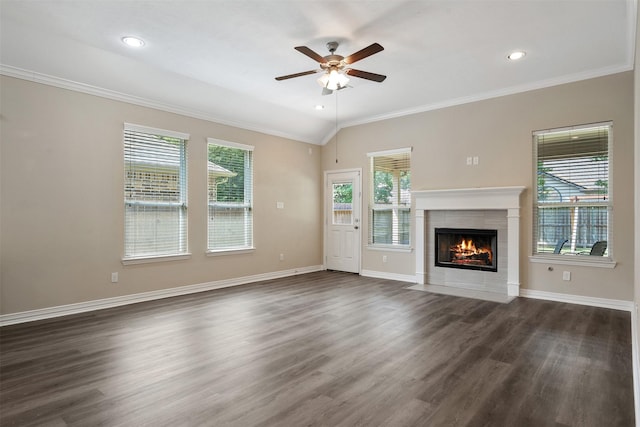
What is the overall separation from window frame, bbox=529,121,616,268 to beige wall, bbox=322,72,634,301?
6 cm

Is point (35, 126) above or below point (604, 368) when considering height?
above

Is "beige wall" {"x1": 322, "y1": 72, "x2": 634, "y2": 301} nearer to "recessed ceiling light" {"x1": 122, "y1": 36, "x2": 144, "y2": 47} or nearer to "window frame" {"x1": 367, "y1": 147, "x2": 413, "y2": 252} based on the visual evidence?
"window frame" {"x1": 367, "y1": 147, "x2": 413, "y2": 252}

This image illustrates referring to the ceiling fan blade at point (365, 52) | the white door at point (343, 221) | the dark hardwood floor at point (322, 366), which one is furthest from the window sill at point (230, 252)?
the ceiling fan blade at point (365, 52)

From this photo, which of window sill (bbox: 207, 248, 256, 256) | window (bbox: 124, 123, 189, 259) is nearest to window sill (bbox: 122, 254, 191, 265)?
window (bbox: 124, 123, 189, 259)

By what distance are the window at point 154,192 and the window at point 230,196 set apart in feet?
1.67

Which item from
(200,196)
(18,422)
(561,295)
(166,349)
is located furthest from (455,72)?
(18,422)

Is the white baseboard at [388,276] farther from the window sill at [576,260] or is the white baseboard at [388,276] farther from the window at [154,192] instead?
the window at [154,192]

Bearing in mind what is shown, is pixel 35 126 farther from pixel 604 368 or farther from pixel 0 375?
pixel 604 368

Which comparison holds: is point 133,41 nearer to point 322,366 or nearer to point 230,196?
point 230,196

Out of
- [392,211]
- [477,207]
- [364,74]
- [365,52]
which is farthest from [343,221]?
[365,52]

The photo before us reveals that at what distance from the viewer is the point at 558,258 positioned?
502 centimetres

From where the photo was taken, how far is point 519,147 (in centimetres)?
533

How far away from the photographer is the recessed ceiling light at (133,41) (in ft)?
12.5

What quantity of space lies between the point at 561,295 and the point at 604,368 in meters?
2.40
